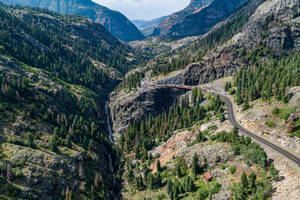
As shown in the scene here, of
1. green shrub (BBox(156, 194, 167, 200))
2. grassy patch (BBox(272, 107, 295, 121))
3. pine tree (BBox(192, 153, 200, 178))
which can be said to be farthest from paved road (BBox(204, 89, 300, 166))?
green shrub (BBox(156, 194, 167, 200))

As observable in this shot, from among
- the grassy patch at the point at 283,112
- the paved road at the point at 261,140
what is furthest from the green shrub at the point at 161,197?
the grassy patch at the point at 283,112

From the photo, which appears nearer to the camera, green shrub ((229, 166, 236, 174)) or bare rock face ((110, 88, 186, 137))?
green shrub ((229, 166, 236, 174))

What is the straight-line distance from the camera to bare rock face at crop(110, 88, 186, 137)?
506ft

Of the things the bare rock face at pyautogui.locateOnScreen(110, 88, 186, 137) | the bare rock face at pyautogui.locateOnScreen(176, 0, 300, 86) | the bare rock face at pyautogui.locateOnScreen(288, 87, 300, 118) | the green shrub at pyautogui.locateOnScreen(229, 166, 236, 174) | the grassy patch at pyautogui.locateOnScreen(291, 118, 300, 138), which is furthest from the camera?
the bare rock face at pyautogui.locateOnScreen(110, 88, 186, 137)

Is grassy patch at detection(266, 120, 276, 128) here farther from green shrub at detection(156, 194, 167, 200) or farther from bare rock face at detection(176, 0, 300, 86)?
bare rock face at detection(176, 0, 300, 86)

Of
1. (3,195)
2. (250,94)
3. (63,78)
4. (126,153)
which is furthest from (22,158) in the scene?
(63,78)

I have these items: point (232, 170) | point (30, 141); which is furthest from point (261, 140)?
point (30, 141)

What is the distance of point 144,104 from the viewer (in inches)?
6161

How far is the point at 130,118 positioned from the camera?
15462 cm

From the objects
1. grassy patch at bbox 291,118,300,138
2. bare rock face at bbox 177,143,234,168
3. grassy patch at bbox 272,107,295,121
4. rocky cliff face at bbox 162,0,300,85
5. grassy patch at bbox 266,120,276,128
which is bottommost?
bare rock face at bbox 177,143,234,168

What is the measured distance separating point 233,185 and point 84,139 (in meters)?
80.5

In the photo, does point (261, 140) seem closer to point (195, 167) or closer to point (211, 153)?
point (211, 153)

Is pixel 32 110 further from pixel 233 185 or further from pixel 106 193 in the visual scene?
pixel 233 185

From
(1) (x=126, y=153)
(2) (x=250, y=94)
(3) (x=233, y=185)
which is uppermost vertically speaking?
(2) (x=250, y=94)
